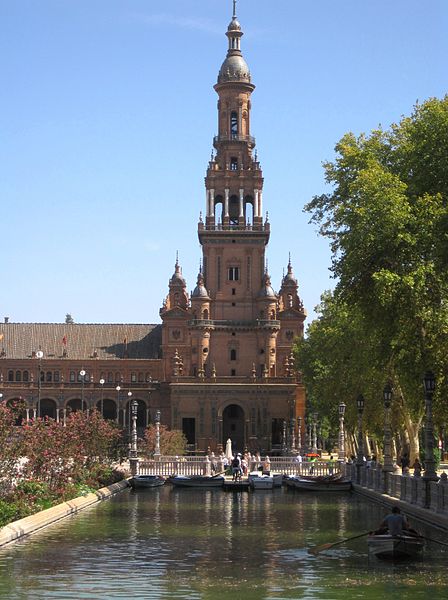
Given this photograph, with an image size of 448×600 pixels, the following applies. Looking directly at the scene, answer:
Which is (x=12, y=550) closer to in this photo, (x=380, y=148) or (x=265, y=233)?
(x=380, y=148)

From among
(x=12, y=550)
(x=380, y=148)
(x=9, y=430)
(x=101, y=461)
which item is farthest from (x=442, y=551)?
(x=101, y=461)

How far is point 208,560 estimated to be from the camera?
29734 mm

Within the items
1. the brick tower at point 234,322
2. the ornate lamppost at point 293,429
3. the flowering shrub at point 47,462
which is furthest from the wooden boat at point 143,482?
the brick tower at point 234,322

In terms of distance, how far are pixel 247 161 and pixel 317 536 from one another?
108496 mm

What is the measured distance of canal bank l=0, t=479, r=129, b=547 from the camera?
1308 inches

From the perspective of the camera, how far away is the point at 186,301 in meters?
147

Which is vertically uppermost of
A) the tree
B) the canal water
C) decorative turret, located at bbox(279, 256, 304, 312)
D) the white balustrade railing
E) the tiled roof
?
decorative turret, located at bbox(279, 256, 304, 312)

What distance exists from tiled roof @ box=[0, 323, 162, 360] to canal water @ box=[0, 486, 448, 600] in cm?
11198

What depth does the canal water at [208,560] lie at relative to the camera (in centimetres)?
2470

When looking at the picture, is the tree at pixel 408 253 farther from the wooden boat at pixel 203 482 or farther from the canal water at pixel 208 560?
the wooden boat at pixel 203 482

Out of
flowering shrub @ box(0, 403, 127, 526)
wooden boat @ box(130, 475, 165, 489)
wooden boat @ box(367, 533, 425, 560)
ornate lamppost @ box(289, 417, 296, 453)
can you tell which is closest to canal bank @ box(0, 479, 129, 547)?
flowering shrub @ box(0, 403, 127, 526)

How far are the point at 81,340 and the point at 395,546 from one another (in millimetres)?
133263

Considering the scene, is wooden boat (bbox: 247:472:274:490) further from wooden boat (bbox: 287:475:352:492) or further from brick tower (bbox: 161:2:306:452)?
brick tower (bbox: 161:2:306:452)

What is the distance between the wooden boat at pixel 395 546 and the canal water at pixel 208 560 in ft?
1.33
